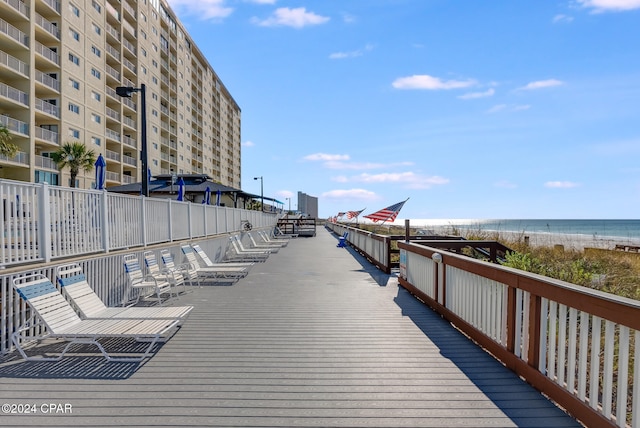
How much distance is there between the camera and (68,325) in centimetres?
430

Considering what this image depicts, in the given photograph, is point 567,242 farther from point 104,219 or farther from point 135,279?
point 104,219

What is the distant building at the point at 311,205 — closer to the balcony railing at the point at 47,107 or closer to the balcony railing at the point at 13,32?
the balcony railing at the point at 47,107

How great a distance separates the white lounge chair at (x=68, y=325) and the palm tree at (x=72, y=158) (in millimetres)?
31607

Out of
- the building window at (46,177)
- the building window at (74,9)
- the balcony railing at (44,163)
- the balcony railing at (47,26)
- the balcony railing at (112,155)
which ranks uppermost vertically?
the building window at (74,9)

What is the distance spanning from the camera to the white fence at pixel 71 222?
4.61 m

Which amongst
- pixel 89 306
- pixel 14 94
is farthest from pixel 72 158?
pixel 89 306

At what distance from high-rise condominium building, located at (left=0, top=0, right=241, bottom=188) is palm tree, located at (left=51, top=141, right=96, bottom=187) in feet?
2.66

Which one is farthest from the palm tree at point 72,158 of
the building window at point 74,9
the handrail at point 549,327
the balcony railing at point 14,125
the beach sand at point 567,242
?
the handrail at point 549,327

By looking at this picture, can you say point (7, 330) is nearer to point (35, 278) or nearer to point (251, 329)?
point (35, 278)

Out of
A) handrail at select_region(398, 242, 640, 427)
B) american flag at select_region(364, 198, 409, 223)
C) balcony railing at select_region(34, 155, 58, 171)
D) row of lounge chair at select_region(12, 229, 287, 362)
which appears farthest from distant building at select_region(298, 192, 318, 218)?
Answer: row of lounge chair at select_region(12, 229, 287, 362)

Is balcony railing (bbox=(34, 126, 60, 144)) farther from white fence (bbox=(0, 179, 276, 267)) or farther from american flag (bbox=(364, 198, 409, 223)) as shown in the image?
american flag (bbox=(364, 198, 409, 223))

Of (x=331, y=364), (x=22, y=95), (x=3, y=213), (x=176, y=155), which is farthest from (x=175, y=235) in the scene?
(x=176, y=155)

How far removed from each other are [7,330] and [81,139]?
35407mm

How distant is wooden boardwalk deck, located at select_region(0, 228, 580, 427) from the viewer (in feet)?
9.48
